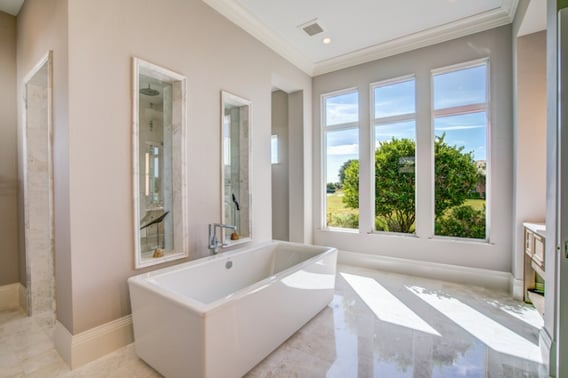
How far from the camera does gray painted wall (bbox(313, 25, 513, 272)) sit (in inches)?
129

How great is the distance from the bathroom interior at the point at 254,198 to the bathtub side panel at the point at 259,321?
0.01 m

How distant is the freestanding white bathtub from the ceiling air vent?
9.29 feet

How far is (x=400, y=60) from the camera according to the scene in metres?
3.96

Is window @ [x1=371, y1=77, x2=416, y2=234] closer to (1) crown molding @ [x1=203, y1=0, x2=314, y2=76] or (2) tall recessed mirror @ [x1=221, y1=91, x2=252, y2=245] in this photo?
(1) crown molding @ [x1=203, y1=0, x2=314, y2=76]

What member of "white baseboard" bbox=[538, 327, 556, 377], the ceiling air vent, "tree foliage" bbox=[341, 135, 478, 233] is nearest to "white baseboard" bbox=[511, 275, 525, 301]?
"tree foliage" bbox=[341, 135, 478, 233]

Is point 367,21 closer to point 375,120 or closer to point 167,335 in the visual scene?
point 375,120

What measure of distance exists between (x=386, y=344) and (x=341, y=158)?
2.99m

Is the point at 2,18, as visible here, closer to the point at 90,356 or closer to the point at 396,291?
→ the point at 90,356

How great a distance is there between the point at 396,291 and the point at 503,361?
1329 mm

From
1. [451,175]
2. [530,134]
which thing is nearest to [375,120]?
[451,175]

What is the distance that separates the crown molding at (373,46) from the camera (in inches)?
122

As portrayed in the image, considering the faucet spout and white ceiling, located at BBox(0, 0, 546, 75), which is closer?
the faucet spout

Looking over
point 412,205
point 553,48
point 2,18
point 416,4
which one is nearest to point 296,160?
point 412,205

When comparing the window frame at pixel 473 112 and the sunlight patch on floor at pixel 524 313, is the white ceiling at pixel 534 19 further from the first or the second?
the sunlight patch on floor at pixel 524 313
